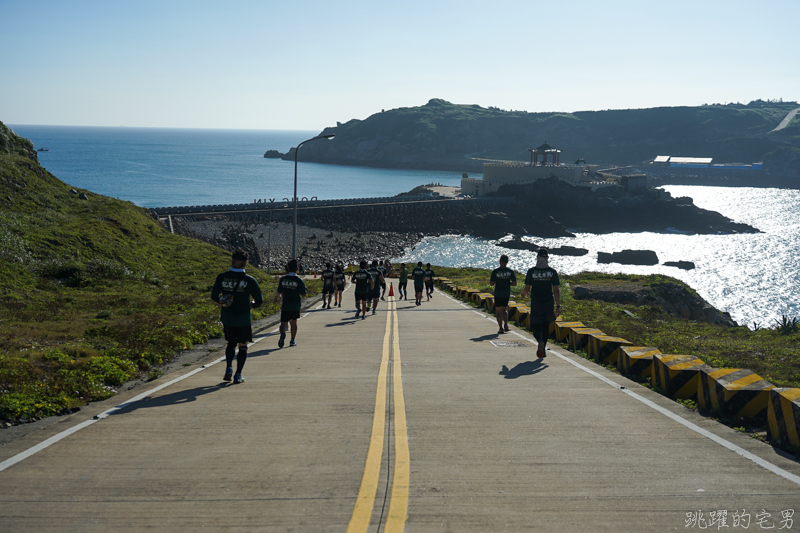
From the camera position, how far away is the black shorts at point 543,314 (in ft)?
33.9

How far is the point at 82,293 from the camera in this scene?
17.6 meters

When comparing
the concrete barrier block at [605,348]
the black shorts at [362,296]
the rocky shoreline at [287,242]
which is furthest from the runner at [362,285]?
the rocky shoreline at [287,242]

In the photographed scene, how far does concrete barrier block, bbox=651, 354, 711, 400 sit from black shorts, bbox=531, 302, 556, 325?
2415mm

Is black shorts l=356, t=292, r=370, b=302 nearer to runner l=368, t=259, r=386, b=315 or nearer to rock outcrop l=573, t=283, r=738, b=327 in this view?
runner l=368, t=259, r=386, b=315

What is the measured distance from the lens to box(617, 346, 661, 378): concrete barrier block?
8680 mm

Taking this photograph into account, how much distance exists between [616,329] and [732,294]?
51877 mm

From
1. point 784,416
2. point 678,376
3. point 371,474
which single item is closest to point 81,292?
point 371,474

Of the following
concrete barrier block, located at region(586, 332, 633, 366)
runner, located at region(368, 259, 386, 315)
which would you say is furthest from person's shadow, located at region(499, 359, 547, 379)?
runner, located at region(368, 259, 386, 315)

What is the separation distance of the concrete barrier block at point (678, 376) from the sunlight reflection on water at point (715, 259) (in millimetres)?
45545

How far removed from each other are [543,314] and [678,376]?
3.09m

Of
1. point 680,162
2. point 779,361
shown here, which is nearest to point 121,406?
point 779,361

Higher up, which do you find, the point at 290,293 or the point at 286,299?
the point at 290,293

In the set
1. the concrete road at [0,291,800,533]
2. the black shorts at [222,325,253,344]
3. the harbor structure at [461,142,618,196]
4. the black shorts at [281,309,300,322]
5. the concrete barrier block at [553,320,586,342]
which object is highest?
the harbor structure at [461,142,618,196]

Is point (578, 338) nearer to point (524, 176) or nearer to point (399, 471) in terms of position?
point (399, 471)
